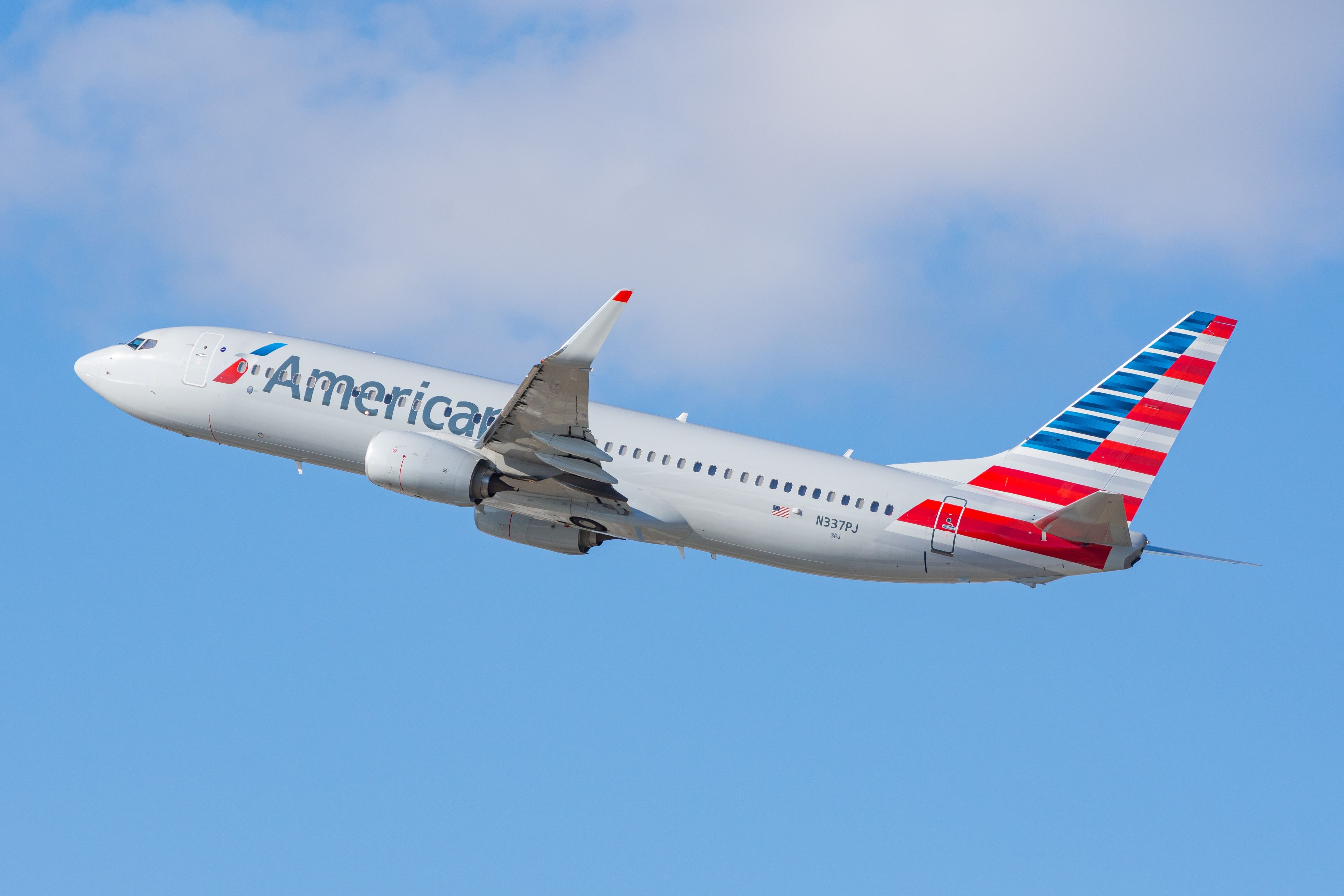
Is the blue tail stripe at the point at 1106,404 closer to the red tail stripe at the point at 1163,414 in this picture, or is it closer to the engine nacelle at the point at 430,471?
the red tail stripe at the point at 1163,414

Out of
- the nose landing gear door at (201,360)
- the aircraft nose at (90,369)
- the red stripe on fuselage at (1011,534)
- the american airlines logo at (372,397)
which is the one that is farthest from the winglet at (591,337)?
the aircraft nose at (90,369)

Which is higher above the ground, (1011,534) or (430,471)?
(1011,534)

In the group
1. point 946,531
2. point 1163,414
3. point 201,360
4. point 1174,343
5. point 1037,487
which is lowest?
point 946,531

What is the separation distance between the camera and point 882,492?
37.0 m

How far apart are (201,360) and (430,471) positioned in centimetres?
1064

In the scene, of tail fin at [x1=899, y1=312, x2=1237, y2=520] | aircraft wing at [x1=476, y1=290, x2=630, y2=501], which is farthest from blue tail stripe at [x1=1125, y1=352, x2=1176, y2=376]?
aircraft wing at [x1=476, y1=290, x2=630, y2=501]

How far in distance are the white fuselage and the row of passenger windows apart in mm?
34

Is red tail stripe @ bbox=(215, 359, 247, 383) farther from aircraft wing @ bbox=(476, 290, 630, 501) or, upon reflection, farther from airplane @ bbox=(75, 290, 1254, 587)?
aircraft wing @ bbox=(476, 290, 630, 501)

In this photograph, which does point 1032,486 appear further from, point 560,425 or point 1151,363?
point 560,425

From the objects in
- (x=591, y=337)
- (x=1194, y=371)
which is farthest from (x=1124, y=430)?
(x=591, y=337)

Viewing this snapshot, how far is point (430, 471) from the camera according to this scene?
36906 millimetres

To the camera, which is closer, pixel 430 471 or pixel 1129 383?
pixel 430 471

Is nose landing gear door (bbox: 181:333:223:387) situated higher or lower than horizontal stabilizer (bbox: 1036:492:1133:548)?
higher

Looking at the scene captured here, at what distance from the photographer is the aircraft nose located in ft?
147
